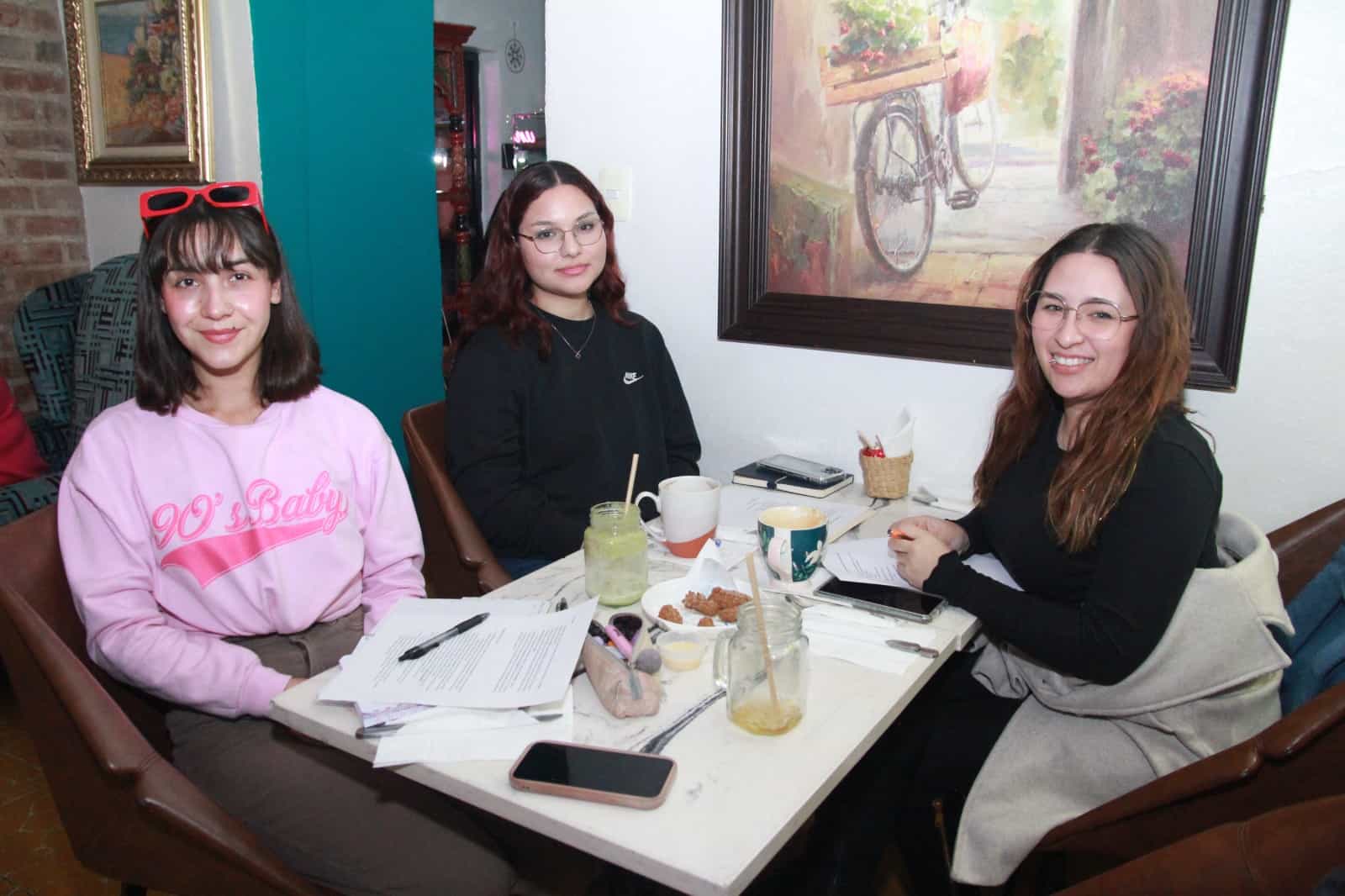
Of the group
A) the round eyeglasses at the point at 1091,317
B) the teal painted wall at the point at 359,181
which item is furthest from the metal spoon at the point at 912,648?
the teal painted wall at the point at 359,181

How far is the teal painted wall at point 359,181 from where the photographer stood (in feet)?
9.20

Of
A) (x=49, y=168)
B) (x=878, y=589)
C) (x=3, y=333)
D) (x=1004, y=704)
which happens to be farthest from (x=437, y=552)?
(x=49, y=168)

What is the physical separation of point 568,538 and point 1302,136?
1.57 metres

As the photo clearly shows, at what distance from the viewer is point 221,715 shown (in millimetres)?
1334

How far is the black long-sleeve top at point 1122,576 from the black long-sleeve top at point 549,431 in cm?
85

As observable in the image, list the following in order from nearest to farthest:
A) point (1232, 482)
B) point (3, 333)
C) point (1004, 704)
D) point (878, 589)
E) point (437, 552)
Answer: point (878, 589)
point (1004, 704)
point (1232, 482)
point (437, 552)
point (3, 333)

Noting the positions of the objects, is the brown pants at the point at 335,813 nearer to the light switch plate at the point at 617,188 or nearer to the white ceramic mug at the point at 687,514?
the white ceramic mug at the point at 687,514

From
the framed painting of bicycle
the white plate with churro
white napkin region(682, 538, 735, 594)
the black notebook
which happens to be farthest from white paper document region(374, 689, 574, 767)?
the framed painting of bicycle

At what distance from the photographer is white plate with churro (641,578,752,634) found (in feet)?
4.25

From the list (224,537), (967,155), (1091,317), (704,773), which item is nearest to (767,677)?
(704,773)

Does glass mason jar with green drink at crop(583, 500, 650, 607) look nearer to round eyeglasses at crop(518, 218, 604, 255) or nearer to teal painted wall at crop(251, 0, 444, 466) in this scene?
round eyeglasses at crop(518, 218, 604, 255)

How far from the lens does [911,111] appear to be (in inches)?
78.4

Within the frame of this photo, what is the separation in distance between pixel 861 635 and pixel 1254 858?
0.53 metres

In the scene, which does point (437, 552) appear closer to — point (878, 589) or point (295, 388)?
point (295, 388)
